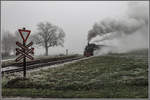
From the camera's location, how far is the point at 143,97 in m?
3.91

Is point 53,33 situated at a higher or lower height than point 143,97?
higher

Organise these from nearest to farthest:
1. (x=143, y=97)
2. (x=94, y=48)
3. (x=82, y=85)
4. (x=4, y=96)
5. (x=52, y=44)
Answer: (x=143, y=97) < (x=4, y=96) < (x=82, y=85) < (x=94, y=48) < (x=52, y=44)

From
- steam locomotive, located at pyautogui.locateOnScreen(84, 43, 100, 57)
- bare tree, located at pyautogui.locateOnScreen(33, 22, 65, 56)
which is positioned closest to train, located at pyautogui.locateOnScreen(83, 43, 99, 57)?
steam locomotive, located at pyautogui.locateOnScreen(84, 43, 100, 57)

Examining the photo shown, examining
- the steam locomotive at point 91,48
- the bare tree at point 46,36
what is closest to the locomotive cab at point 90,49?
the steam locomotive at point 91,48

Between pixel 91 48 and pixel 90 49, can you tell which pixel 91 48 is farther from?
pixel 90 49

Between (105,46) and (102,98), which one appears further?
(105,46)

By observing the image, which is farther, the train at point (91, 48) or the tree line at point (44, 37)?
the tree line at point (44, 37)

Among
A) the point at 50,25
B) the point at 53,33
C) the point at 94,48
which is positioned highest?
the point at 50,25

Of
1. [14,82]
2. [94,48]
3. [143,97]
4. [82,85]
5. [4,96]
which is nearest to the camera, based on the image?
[143,97]

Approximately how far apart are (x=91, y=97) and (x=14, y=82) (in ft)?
12.1

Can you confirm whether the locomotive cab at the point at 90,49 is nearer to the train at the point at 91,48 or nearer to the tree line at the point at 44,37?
the train at the point at 91,48

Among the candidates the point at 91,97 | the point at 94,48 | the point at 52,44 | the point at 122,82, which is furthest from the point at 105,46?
the point at 91,97

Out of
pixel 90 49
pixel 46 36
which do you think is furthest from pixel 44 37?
pixel 90 49

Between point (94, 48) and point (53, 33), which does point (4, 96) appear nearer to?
point (94, 48)
